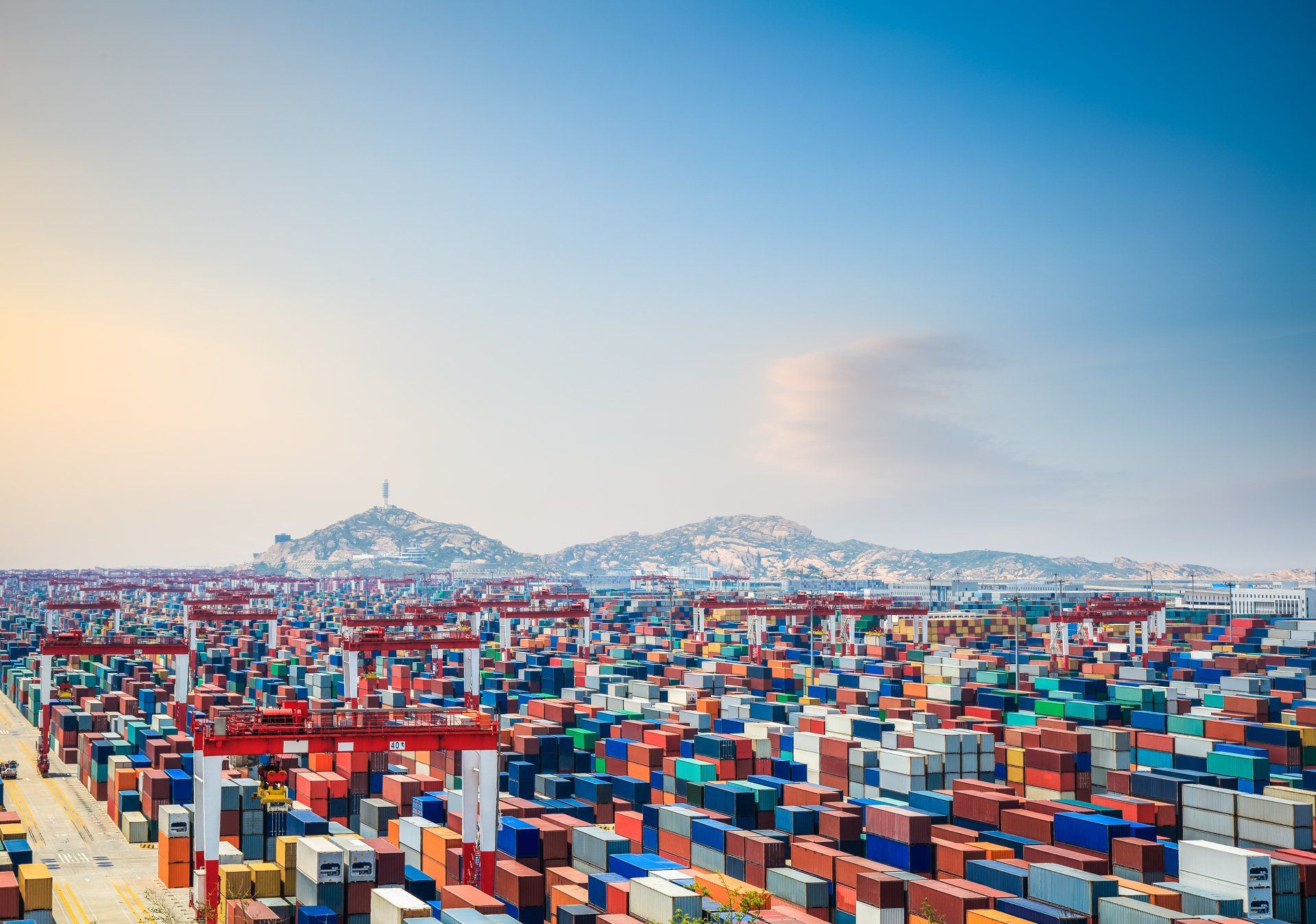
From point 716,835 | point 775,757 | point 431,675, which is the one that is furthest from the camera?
point 431,675

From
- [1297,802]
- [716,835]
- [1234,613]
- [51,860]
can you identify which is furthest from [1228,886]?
[1234,613]

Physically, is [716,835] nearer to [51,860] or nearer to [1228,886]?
[1228,886]

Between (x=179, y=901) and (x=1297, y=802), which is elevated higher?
(x=1297, y=802)

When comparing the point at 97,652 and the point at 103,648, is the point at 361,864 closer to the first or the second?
the point at 97,652

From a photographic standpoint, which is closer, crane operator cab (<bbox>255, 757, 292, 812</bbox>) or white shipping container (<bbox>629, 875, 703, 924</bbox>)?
white shipping container (<bbox>629, 875, 703, 924</bbox>)

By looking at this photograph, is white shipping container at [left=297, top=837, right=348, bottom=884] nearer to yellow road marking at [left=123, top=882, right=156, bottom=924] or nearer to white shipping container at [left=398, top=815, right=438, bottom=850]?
yellow road marking at [left=123, top=882, right=156, bottom=924]

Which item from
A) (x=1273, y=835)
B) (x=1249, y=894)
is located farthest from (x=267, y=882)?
(x=1273, y=835)

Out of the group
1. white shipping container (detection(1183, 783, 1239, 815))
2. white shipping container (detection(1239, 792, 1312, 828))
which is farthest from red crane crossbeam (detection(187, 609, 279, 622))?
white shipping container (detection(1239, 792, 1312, 828))
